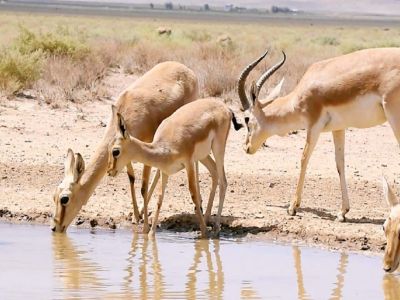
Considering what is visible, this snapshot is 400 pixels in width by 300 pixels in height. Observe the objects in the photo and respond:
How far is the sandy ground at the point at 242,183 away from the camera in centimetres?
1312

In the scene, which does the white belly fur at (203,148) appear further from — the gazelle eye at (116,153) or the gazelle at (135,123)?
the gazelle eye at (116,153)

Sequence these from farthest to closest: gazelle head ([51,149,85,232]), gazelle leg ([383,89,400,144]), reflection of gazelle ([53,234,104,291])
Result: 1. gazelle leg ([383,89,400,144])
2. gazelle head ([51,149,85,232])
3. reflection of gazelle ([53,234,104,291])

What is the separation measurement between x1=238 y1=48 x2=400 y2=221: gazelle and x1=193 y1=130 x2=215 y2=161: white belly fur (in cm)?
105

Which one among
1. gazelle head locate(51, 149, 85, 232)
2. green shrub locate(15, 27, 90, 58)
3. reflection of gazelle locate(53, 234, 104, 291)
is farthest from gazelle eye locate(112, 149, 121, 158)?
green shrub locate(15, 27, 90, 58)

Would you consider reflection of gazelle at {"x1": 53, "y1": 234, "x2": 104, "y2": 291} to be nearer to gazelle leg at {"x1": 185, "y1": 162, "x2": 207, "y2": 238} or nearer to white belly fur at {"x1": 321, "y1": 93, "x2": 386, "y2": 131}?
gazelle leg at {"x1": 185, "y1": 162, "x2": 207, "y2": 238}

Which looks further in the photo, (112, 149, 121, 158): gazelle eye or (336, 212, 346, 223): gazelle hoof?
(336, 212, 346, 223): gazelle hoof

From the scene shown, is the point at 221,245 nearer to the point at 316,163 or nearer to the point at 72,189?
the point at 72,189

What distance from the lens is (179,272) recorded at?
11.1 meters

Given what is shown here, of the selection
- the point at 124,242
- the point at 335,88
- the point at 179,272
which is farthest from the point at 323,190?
the point at 179,272

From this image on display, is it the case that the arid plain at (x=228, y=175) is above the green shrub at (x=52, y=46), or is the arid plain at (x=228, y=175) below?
below

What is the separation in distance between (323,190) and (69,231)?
369cm

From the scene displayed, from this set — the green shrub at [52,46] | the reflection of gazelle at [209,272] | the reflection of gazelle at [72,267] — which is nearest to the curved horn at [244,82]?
the reflection of gazelle at [209,272]

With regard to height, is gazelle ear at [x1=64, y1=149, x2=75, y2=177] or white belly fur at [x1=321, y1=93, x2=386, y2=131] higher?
white belly fur at [x1=321, y1=93, x2=386, y2=131]

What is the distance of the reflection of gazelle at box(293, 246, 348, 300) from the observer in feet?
33.5
